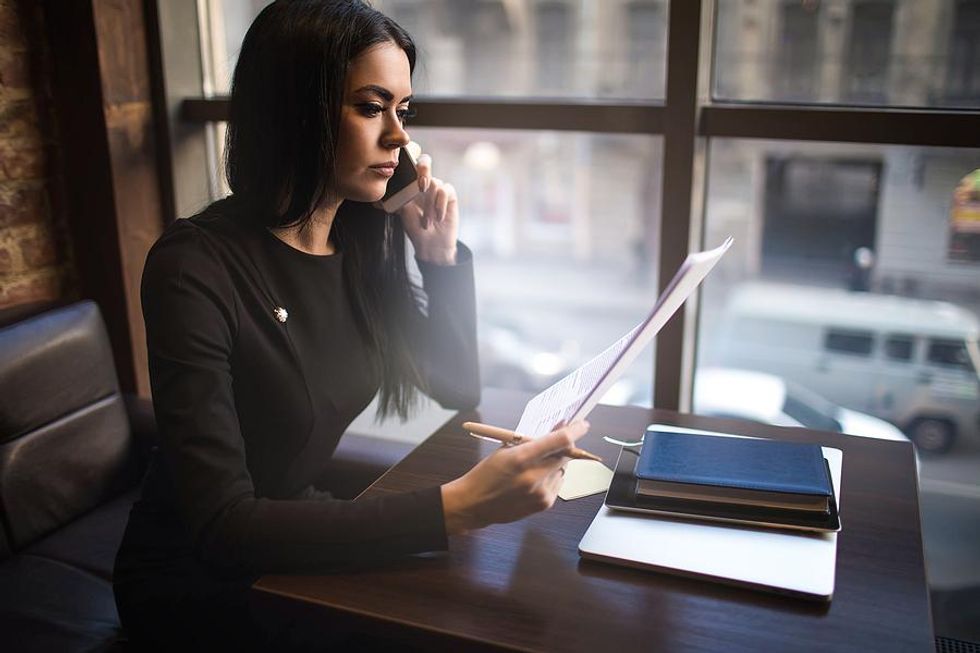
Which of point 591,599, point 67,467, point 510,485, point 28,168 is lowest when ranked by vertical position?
point 67,467

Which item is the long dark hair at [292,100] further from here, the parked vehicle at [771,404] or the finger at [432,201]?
the parked vehicle at [771,404]

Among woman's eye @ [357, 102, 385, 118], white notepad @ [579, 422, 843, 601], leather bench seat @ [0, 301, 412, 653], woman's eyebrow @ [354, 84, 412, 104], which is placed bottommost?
leather bench seat @ [0, 301, 412, 653]

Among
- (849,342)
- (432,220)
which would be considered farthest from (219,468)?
(849,342)

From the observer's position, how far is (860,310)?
1.71m

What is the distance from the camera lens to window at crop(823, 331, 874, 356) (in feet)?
5.64

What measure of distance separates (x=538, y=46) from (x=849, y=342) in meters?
0.87

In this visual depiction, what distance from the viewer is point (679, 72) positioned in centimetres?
163

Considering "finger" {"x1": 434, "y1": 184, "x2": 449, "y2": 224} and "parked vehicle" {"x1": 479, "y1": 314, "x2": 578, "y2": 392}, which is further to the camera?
"parked vehicle" {"x1": 479, "y1": 314, "x2": 578, "y2": 392}

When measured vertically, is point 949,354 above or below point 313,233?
below

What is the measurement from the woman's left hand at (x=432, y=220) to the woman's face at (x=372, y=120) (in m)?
0.22

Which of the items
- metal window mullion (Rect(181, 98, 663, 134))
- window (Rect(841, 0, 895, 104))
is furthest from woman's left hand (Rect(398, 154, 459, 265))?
window (Rect(841, 0, 895, 104))

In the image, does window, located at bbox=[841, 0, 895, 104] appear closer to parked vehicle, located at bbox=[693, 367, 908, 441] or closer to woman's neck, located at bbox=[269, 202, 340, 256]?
parked vehicle, located at bbox=[693, 367, 908, 441]

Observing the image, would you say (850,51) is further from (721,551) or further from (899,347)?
(721,551)

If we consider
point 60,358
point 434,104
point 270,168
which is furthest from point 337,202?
point 60,358
